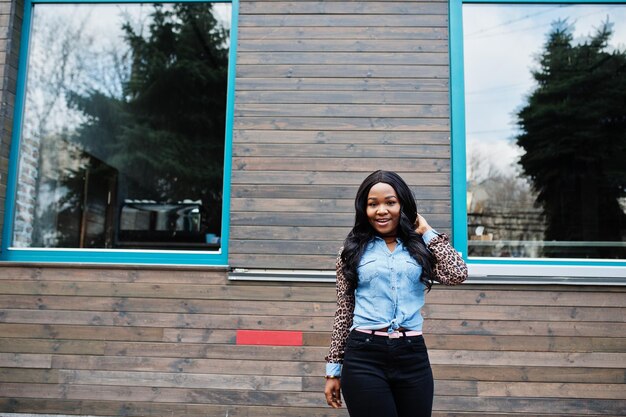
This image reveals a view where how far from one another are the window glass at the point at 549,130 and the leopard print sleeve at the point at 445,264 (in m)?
2.15

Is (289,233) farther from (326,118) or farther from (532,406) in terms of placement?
(532,406)

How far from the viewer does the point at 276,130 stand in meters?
3.44

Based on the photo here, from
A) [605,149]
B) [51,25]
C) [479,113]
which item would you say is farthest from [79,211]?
[605,149]

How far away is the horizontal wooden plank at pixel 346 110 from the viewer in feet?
11.2

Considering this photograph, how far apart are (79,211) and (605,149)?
5.76 meters

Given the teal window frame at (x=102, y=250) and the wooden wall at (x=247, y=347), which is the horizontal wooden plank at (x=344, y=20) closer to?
the teal window frame at (x=102, y=250)

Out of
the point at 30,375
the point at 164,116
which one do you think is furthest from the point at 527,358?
the point at 164,116

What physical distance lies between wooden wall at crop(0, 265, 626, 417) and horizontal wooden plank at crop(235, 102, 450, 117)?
1124 mm

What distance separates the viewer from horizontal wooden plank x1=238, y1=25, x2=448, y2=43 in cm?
349

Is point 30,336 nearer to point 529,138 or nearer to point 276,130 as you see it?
point 276,130

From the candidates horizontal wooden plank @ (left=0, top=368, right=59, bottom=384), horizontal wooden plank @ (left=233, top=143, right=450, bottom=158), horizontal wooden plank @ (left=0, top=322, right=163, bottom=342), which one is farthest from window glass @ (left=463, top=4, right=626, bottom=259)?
horizontal wooden plank @ (left=0, top=368, right=59, bottom=384)

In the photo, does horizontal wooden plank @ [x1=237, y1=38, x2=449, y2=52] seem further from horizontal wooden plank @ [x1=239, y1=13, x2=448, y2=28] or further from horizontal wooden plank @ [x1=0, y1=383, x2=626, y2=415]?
horizontal wooden plank @ [x1=0, y1=383, x2=626, y2=415]

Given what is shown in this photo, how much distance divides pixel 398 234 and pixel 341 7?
212 cm

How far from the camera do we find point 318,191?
336 centimetres
